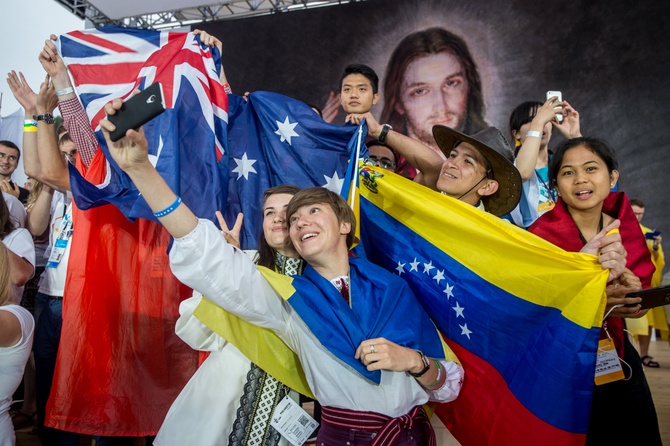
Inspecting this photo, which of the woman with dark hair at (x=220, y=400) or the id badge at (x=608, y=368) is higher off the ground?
the id badge at (x=608, y=368)

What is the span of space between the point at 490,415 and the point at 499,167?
1105 mm

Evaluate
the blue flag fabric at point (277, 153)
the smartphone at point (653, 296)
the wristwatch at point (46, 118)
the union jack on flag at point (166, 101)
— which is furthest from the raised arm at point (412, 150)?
the wristwatch at point (46, 118)

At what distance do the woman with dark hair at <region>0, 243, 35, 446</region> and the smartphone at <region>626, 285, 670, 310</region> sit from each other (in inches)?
91.5

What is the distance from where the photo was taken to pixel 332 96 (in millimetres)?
9602

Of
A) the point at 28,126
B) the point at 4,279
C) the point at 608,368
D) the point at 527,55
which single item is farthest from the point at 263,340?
the point at 527,55

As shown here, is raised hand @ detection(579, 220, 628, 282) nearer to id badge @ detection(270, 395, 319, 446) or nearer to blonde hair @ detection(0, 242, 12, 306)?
id badge @ detection(270, 395, 319, 446)

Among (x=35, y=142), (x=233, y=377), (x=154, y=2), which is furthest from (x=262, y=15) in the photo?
(x=233, y=377)

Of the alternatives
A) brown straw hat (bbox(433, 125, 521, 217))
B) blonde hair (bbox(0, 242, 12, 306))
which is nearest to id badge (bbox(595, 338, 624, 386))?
brown straw hat (bbox(433, 125, 521, 217))

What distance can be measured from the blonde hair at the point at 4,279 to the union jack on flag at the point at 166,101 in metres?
0.51

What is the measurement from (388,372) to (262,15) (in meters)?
9.09

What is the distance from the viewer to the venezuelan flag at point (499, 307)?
1.82 metres

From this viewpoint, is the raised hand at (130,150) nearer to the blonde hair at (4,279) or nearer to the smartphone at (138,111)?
the smartphone at (138,111)

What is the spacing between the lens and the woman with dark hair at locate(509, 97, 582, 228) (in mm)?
2920

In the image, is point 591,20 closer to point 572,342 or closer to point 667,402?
point 667,402
